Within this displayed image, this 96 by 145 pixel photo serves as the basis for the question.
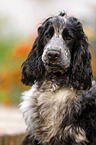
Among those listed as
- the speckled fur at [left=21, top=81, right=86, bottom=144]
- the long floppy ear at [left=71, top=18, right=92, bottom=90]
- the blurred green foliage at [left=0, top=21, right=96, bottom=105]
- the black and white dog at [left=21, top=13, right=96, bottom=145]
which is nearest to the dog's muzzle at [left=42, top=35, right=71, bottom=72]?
the black and white dog at [left=21, top=13, right=96, bottom=145]

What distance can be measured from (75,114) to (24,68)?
923 mm

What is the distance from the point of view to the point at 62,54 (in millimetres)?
2961

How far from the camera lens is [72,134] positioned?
2955 mm

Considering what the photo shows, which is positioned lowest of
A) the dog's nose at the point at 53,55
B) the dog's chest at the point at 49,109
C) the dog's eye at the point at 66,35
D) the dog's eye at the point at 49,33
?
the dog's chest at the point at 49,109

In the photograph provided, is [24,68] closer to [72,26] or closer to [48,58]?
[48,58]

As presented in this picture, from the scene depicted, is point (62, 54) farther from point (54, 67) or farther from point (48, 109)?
point (48, 109)

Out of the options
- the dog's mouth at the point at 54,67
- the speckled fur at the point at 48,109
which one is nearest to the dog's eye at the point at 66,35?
the dog's mouth at the point at 54,67

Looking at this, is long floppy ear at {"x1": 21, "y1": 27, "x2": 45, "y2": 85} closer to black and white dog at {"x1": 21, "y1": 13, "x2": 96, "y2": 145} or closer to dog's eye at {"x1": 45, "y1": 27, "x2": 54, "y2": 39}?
black and white dog at {"x1": 21, "y1": 13, "x2": 96, "y2": 145}

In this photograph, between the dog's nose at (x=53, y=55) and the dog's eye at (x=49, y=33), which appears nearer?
the dog's nose at (x=53, y=55)

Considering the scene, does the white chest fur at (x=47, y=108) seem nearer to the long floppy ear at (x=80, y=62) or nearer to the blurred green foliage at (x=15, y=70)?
the long floppy ear at (x=80, y=62)

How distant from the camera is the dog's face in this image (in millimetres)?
2951

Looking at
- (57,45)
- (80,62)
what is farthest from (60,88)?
(57,45)

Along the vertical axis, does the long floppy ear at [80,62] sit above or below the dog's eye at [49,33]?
below

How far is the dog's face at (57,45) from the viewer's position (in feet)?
9.68
